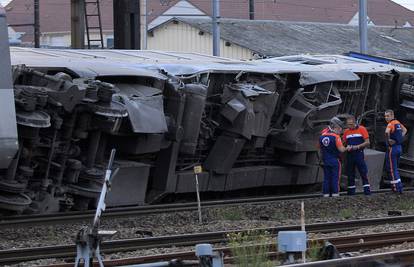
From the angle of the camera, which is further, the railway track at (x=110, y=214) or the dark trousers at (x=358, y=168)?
the dark trousers at (x=358, y=168)

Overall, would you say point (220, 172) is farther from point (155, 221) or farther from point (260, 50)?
point (260, 50)

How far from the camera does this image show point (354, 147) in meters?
17.7

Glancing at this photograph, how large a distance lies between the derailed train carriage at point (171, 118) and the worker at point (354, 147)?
3.76 ft

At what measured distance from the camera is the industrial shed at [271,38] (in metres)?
41.2

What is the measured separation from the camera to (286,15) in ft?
221

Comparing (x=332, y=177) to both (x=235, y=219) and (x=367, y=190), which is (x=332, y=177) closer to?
(x=367, y=190)

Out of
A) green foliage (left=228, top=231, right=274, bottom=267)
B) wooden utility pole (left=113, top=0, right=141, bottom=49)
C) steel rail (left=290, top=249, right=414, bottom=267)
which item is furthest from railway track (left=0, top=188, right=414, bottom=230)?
wooden utility pole (left=113, top=0, right=141, bottom=49)

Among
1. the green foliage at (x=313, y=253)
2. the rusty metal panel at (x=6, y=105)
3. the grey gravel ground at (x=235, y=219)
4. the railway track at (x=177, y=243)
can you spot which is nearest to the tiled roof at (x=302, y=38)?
the grey gravel ground at (x=235, y=219)

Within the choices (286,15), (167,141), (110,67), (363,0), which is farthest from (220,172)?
(286,15)

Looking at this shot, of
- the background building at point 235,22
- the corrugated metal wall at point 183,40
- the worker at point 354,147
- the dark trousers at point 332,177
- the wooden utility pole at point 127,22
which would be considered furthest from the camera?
the corrugated metal wall at point 183,40

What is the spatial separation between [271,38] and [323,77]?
2372 cm

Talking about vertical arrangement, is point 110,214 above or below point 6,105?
below

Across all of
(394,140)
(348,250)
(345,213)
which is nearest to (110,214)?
(345,213)

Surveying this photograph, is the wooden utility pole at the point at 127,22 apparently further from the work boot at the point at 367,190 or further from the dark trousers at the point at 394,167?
the work boot at the point at 367,190
